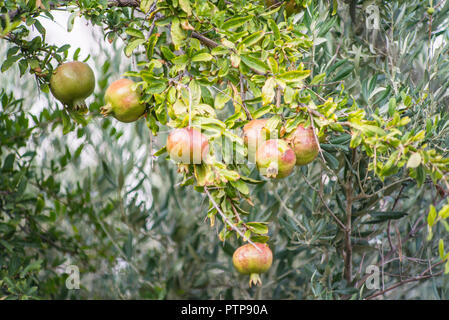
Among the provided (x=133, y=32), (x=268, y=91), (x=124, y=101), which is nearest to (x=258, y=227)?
(x=268, y=91)

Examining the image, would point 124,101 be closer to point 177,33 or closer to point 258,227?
point 177,33

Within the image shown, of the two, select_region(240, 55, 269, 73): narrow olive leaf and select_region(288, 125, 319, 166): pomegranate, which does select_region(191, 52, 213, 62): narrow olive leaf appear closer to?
select_region(240, 55, 269, 73): narrow olive leaf

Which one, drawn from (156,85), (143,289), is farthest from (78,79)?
(143,289)

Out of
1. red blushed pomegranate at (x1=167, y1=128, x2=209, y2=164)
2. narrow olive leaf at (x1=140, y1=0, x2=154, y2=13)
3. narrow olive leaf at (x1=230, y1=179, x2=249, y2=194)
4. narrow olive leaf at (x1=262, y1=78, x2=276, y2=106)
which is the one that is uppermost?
narrow olive leaf at (x1=140, y1=0, x2=154, y2=13)

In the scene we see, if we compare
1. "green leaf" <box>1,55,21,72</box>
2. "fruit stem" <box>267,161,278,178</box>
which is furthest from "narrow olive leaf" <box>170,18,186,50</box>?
"green leaf" <box>1,55,21,72</box>

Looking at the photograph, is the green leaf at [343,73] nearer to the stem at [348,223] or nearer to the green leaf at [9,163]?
the stem at [348,223]

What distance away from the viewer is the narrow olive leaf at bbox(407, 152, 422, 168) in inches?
34.1

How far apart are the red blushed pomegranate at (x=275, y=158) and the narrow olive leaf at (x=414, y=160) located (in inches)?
9.7

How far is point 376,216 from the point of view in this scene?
1615mm

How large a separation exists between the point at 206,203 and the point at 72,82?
1.54 feet

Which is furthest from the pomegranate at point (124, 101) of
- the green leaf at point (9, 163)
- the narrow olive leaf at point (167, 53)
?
the green leaf at point (9, 163)

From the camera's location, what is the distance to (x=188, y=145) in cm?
94

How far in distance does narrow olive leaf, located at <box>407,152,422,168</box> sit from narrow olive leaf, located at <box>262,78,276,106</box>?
309 mm

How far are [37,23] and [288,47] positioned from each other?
0.65 m
